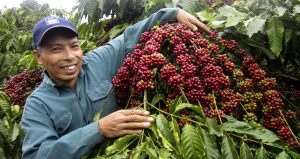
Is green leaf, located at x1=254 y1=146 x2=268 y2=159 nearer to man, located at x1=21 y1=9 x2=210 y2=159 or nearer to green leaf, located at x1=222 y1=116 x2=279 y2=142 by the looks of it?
green leaf, located at x1=222 y1=116 x2=279 y2=142

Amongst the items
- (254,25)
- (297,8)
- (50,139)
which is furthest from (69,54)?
(297,8)

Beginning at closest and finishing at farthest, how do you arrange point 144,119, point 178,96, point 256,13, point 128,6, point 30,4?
point 144,119 < point 178,96 < point 256,13 < point 128,6 < point 30,4

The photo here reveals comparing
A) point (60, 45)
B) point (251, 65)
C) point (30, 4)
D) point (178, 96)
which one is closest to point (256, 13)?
point (251, 65)

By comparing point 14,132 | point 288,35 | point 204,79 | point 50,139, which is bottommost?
point 14,132

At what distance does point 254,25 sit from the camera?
184 cm

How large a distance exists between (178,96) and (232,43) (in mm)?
495

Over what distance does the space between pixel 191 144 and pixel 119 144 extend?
0.33 metres

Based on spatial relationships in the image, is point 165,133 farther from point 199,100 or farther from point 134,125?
point 199,100

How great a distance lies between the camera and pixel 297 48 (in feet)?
6.56

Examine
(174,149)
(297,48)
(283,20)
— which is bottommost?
(174,149)

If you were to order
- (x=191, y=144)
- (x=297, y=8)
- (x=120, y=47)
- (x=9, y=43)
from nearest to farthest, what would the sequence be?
(x=191, y=144) → (x=297, y=8) → (x=120, y=47) → (x=9, y=43)

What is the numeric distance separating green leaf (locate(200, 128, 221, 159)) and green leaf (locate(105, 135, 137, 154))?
0.32m

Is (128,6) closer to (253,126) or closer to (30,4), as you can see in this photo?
(253,126)

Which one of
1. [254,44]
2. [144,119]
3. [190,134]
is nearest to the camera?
[190,134]
